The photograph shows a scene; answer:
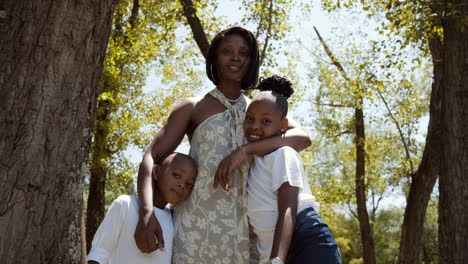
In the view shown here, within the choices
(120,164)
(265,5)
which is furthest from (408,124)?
(120,164)

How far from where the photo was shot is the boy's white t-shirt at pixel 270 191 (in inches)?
122

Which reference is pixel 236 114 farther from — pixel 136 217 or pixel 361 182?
pixel 361 182

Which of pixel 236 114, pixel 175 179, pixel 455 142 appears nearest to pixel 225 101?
pixel 236 114

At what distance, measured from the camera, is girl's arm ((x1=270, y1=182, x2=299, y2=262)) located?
2.88 metres

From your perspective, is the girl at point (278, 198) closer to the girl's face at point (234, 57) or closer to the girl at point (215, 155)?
the girl at point (215, 155)

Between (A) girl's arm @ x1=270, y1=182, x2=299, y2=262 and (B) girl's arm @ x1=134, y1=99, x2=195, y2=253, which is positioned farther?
(B) girl's arm @ x1=134, y1=99, x2=195, y2=253

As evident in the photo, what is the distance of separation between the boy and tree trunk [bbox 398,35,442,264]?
8.27m

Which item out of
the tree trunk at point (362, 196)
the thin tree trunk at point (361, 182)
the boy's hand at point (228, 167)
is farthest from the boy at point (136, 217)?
the tree trunk at point (362, 196)

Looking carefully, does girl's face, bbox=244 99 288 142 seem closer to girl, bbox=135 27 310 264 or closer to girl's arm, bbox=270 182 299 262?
girl, bbox=135 27 310 264

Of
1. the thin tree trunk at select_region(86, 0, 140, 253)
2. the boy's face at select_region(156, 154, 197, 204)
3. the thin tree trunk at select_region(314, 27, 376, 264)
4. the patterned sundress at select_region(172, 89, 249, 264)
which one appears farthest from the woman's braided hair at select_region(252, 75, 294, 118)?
the thin tree trunk at select_region(314, 27, 376, 264)

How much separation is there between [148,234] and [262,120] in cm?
94

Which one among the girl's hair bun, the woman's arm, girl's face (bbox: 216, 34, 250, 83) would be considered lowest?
the woman's arm

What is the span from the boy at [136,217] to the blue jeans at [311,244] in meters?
0.70

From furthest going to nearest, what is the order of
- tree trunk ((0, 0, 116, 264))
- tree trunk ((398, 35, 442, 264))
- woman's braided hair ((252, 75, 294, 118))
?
tree trunk ((398, 35, 442, 264)) < woman's braided hair ((252, 75, 294, 118)) < tree trunk ((0, 0, 116, 264))
